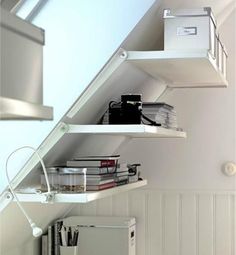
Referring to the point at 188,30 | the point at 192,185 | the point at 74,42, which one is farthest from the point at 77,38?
the point at 192,185

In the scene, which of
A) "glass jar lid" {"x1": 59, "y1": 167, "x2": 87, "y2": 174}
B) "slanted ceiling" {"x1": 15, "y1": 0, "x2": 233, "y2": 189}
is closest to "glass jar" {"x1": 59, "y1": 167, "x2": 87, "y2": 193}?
"glass jar lid" {"x1": 59, "y1": 167, "x2": 87, "y2": 174}

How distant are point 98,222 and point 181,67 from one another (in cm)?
118

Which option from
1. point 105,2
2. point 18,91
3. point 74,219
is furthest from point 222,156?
point 18,91

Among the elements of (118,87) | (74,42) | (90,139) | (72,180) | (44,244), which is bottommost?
(44,244)

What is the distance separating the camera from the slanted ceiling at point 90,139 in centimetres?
219

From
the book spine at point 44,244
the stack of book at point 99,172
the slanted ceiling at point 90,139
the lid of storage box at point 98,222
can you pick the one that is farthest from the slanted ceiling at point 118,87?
the book spine at point 44,244

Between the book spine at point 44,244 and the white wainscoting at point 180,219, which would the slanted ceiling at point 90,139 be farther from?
the white wainscoting at point 180,219

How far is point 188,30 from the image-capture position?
7.04ft

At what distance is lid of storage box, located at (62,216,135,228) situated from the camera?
322cm

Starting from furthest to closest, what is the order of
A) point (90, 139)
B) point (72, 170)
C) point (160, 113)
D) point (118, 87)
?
point (90, 139)
point (160, 113)
point (118, 87)
point (72, 170)

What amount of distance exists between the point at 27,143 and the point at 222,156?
1.61 meters

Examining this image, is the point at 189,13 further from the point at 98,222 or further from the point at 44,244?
the point at 44,244

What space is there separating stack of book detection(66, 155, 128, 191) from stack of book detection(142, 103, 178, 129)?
0.85 ft

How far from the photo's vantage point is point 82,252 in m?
3.22
